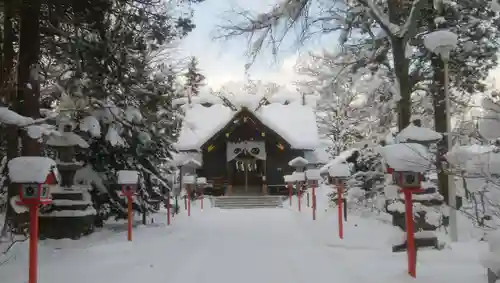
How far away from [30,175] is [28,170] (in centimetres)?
7

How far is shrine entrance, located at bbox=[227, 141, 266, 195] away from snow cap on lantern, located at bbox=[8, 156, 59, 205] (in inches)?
1103

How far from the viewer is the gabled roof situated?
3518 cm

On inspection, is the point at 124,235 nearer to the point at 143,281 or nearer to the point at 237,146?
the point at 143,281

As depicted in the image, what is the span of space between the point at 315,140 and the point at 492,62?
22005mm

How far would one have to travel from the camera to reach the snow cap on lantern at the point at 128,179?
11.6m

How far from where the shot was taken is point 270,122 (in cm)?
3512

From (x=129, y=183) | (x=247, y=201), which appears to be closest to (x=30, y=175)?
(x=129, y=183)

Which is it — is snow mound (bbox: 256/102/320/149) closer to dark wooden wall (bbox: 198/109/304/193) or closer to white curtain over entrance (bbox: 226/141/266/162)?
dark wooden wall (bbox: 198/109/304/193)

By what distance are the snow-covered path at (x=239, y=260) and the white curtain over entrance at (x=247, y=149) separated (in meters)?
21.1

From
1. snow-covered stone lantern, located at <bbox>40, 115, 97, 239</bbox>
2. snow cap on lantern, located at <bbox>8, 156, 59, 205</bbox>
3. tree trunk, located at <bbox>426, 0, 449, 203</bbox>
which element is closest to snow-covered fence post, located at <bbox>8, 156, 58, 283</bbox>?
snow cap on lantern, located at <bbox>8, 156, 59, 205</bbox>

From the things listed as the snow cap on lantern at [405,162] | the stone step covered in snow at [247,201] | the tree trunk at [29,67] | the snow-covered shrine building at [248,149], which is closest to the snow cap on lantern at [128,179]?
the tree trunk at [29,67]

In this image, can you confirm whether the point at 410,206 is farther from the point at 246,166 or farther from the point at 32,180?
the point at 246,166

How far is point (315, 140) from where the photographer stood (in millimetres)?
36438

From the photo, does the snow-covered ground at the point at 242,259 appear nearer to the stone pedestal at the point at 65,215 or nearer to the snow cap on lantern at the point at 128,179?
the stone pedestal at the point at 65,215
